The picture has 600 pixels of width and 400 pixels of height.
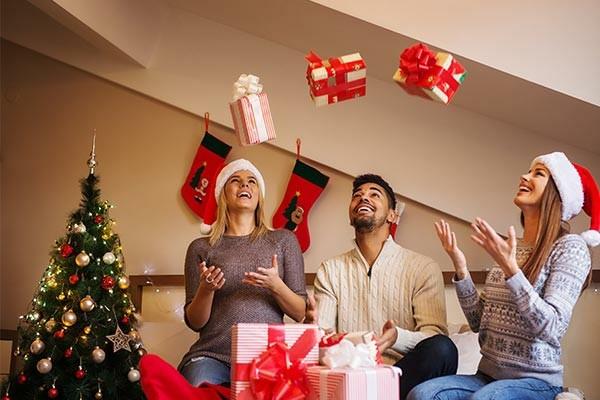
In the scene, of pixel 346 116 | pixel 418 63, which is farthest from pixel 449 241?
pixel 346 116

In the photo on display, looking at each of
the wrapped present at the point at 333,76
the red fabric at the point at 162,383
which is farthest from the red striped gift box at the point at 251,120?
the red fabric at the point at 162,383

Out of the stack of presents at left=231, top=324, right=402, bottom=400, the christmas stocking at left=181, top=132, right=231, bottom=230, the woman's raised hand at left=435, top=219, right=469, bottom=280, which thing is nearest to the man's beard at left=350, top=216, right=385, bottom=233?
the woman's raised hand at left=435, top=219, right=469, bottom=280

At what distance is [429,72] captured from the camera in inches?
80.2

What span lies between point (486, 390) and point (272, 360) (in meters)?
0.61

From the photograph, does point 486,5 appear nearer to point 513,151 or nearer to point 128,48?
point 513,151

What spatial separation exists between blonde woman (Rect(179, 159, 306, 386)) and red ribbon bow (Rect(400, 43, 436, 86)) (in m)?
0.77

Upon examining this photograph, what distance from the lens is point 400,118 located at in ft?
10.6

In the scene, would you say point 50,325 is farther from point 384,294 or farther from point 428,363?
point 428,363

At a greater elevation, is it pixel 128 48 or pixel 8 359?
pixel 128 48

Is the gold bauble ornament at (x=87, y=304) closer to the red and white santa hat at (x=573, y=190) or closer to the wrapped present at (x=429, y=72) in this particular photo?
the wrapped present at (x=429, y=72)

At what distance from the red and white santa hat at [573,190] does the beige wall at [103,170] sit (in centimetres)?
142

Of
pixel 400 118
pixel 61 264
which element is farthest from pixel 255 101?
pixel 61 264

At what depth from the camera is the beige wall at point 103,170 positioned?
3.60m

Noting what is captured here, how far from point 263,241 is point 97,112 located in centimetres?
193
